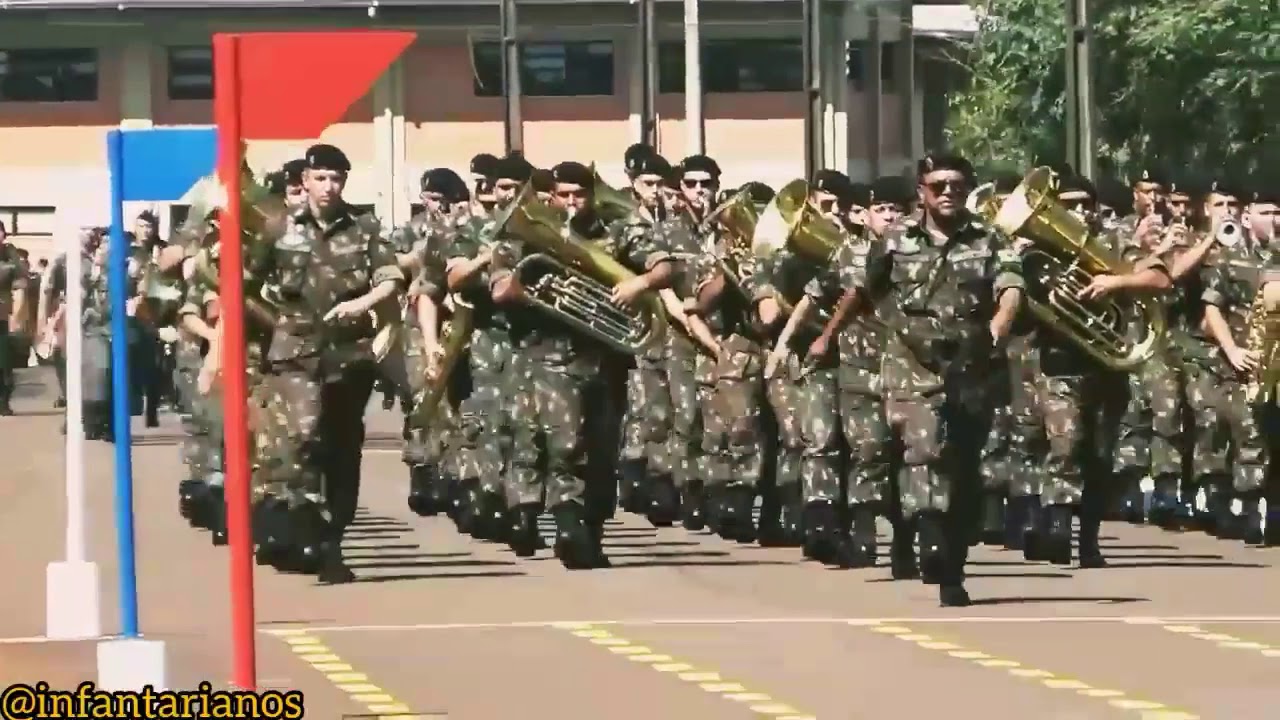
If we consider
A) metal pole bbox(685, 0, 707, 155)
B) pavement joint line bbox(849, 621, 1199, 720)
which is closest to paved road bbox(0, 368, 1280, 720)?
pavement joint line bbox(849, 621, 1199, 720)

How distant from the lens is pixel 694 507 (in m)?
22.0

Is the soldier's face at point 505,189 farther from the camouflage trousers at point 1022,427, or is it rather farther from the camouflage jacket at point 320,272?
the camouflage trousers at point 1022,427

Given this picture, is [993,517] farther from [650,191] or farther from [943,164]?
[943,164]

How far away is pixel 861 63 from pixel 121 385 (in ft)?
200

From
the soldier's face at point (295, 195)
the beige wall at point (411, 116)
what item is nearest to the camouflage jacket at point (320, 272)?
the soldier's face at point (295, 195)

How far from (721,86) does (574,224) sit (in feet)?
175

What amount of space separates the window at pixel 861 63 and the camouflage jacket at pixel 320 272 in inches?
2146

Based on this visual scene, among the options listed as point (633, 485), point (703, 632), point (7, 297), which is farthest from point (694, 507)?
point (7, 297)

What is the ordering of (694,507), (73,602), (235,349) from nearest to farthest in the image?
1. (235,349)
2. (73,602)
3. (694,507)

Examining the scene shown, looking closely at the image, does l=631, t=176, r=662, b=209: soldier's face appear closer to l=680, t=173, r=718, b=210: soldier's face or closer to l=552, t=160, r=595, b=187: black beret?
l=680, t=173, r=718, b=210: soldier's face

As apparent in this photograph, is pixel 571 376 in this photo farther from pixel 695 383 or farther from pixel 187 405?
pixel 187 405

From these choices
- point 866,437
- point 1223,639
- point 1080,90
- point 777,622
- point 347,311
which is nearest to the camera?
point 1223,639

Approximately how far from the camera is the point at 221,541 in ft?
69.2

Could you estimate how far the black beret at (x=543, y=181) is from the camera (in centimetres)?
1938
